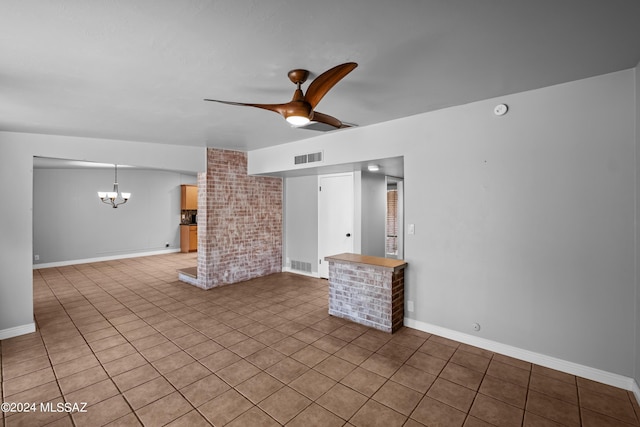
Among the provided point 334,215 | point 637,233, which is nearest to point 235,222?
point 334,215


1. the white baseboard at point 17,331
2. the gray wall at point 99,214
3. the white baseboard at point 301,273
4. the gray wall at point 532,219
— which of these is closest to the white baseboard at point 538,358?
the gray wall at point 532,219

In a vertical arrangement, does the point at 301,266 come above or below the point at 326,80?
below

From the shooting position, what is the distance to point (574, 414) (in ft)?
6.85

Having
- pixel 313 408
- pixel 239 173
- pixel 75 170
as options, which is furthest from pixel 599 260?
pixel 75 170

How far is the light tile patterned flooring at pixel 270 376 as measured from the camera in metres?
2.08

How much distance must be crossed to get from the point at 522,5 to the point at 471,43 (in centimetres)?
37

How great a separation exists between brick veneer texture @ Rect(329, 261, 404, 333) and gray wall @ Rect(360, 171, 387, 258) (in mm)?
1697

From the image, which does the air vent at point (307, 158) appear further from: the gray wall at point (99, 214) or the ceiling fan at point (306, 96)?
the gray wall at point (99, 214)

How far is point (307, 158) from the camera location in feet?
15.5

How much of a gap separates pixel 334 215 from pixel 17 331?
15.6 feet

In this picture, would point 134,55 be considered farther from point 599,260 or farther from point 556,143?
point 599,260

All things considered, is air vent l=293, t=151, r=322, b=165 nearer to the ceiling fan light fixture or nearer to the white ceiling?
the white ceiling

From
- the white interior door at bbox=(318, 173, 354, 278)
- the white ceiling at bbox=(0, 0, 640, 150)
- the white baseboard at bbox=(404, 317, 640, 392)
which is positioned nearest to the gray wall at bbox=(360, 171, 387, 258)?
the white interior door at bbox=(318, 173, 354, 278)

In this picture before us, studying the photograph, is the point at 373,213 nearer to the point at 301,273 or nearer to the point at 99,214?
the point at 301,273
